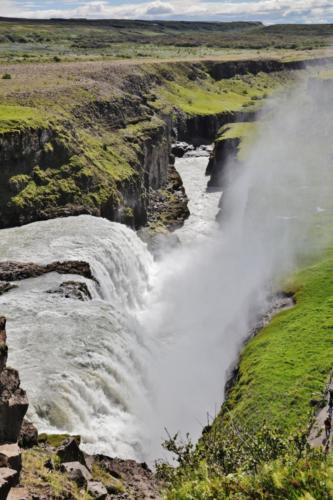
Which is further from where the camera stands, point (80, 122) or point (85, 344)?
point (80, 122)

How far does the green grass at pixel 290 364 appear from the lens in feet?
91.3

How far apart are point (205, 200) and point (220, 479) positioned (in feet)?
215

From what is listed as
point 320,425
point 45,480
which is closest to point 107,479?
point 45,480

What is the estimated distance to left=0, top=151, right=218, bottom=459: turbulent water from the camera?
27.6 m

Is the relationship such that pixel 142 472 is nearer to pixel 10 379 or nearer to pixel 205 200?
pixel 10 379

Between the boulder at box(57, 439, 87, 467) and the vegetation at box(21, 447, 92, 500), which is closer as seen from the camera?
the vegetation at box(21, 447, 92, 500)

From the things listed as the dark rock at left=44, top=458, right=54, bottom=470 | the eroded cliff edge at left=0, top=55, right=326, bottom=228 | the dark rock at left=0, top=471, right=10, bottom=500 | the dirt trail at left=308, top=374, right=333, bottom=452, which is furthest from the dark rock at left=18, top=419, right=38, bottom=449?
the eroded cliff edge at left=0, top=55, right=326, bottom=228

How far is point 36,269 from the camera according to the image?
39562 mm

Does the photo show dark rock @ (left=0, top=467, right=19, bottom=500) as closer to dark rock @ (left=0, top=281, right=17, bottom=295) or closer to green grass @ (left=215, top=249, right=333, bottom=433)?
green grass @ (left=215, top=249, right=333, bottom=433)

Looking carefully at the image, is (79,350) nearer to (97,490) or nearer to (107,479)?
(107,479)

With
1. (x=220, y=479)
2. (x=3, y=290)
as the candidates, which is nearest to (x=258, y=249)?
(x=3, y=290)

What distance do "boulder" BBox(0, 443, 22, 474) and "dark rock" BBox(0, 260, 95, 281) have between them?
20258 mm

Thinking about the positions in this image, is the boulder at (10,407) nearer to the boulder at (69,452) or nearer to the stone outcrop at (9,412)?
the stone outcrop at (9,412)

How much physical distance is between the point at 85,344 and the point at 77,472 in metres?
11.7
